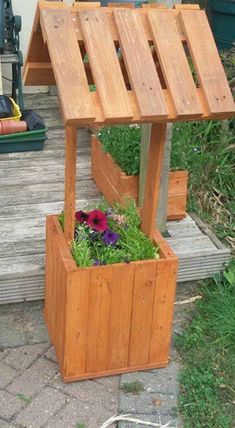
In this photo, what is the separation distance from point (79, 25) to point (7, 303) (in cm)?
160

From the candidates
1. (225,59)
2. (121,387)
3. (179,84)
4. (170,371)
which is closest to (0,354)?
(121,387)

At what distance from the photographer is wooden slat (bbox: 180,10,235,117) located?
8.31 feet

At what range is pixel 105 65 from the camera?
98.0 inches

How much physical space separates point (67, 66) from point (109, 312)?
1.12 meters

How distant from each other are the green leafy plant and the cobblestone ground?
0.61 metres

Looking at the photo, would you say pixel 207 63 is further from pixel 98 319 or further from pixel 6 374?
pixel 6 374

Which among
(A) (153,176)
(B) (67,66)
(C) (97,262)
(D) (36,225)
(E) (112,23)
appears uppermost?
(E) (112,23)

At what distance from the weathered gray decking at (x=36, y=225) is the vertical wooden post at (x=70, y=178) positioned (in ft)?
1.90

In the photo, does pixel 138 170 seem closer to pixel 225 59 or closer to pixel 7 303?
pixel 7 303

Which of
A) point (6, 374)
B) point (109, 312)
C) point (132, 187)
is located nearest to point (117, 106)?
point (109, 312)

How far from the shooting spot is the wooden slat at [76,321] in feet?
9.00

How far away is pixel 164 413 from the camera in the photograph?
2826 millimetres

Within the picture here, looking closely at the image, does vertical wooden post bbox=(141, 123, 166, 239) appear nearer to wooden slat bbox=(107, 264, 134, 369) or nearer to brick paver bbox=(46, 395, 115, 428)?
wooden slat bbox=(107, 264, 134, 369)

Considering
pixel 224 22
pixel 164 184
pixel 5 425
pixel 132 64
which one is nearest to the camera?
pixel 132 64
